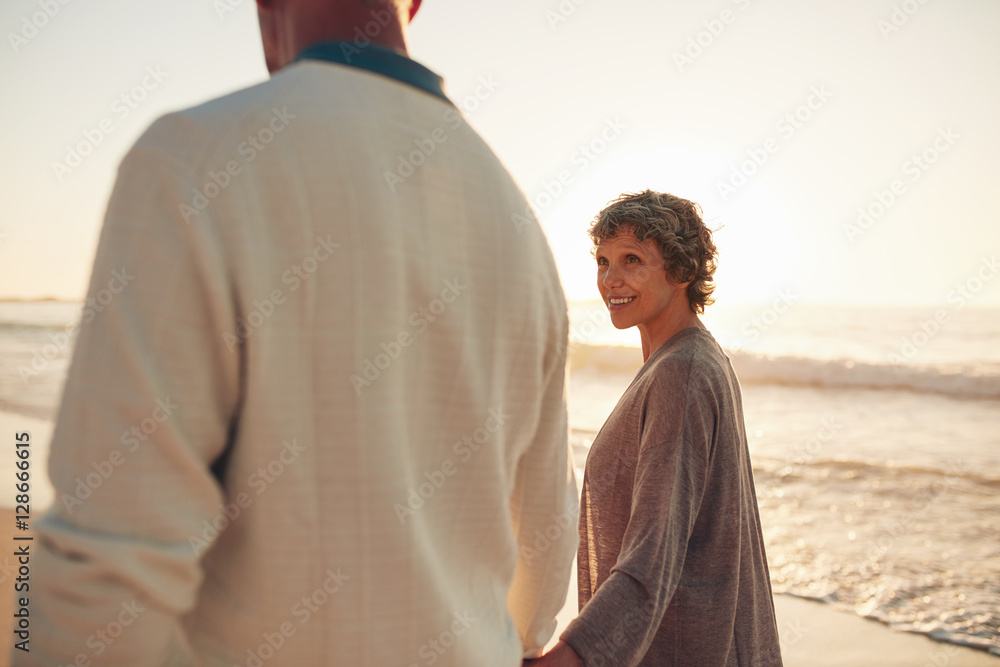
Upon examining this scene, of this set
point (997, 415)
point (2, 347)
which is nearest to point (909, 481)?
point (997, 415)

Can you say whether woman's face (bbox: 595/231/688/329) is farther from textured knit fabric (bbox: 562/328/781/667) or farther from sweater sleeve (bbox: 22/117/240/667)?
sweater sleeve (bbox: 22/117/240/667)

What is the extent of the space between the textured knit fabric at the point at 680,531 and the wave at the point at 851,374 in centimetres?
1203

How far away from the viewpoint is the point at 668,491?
1.56 metres

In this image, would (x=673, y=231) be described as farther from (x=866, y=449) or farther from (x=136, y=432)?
(x=866, y=449)

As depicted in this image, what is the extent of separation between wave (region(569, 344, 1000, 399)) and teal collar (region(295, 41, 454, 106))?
1304cm

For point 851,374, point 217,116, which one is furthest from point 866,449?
point 217,116

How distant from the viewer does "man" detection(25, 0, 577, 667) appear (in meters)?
0.64

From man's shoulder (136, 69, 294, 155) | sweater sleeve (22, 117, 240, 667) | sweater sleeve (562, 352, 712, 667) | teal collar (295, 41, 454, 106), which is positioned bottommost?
sweater sleeve (562, 352, 712, 667)

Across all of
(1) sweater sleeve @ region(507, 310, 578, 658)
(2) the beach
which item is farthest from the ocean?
(1) sweater sleeve @ region(507, 310, 578, 658)

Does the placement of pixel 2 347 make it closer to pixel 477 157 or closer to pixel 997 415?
pixel 477 157

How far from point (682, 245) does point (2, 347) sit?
21289 millimetres

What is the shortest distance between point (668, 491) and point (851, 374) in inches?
614

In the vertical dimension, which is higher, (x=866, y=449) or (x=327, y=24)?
(x=327, y=24)

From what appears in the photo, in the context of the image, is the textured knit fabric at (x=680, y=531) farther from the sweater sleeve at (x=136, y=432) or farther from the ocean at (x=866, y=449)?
the ocean at (x=866, y=449)
